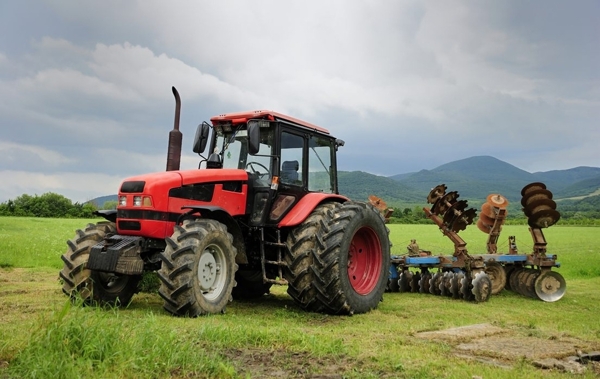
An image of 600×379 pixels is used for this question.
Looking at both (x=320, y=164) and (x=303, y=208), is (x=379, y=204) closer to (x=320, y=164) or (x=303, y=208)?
(x=320, y=164)

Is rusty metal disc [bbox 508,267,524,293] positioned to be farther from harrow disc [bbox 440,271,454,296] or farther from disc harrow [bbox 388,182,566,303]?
harrow disc [bbox 440,271,454,296]

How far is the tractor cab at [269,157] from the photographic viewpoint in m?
7.71

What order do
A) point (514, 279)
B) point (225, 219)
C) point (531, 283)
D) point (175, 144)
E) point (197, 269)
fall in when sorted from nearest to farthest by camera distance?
point (197, 269) < point (225, 219) < point (175, 144) < point (531, 283) < point (514, 279)

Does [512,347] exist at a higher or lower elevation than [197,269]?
lower

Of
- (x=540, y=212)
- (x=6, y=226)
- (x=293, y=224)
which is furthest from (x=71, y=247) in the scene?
(x=6, y=226)

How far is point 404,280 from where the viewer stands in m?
10.7

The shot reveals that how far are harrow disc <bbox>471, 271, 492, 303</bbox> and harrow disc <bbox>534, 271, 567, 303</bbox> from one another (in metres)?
1.54

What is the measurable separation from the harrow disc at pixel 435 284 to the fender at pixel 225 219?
4.16 metres

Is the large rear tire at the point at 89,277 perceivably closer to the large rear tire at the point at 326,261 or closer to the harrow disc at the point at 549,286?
the large rear tire at the point at 326,261

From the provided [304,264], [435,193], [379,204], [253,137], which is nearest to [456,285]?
[435,193]

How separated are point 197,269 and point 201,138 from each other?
8.43ft

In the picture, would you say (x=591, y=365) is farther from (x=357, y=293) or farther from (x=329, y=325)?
(x=357, y=293)

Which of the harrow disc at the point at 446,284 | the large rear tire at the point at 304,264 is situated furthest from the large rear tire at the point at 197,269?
the harrow disc at the point at 446,284

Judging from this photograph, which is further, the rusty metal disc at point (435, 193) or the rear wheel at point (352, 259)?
the rusty metal disc at point (435, 193)
